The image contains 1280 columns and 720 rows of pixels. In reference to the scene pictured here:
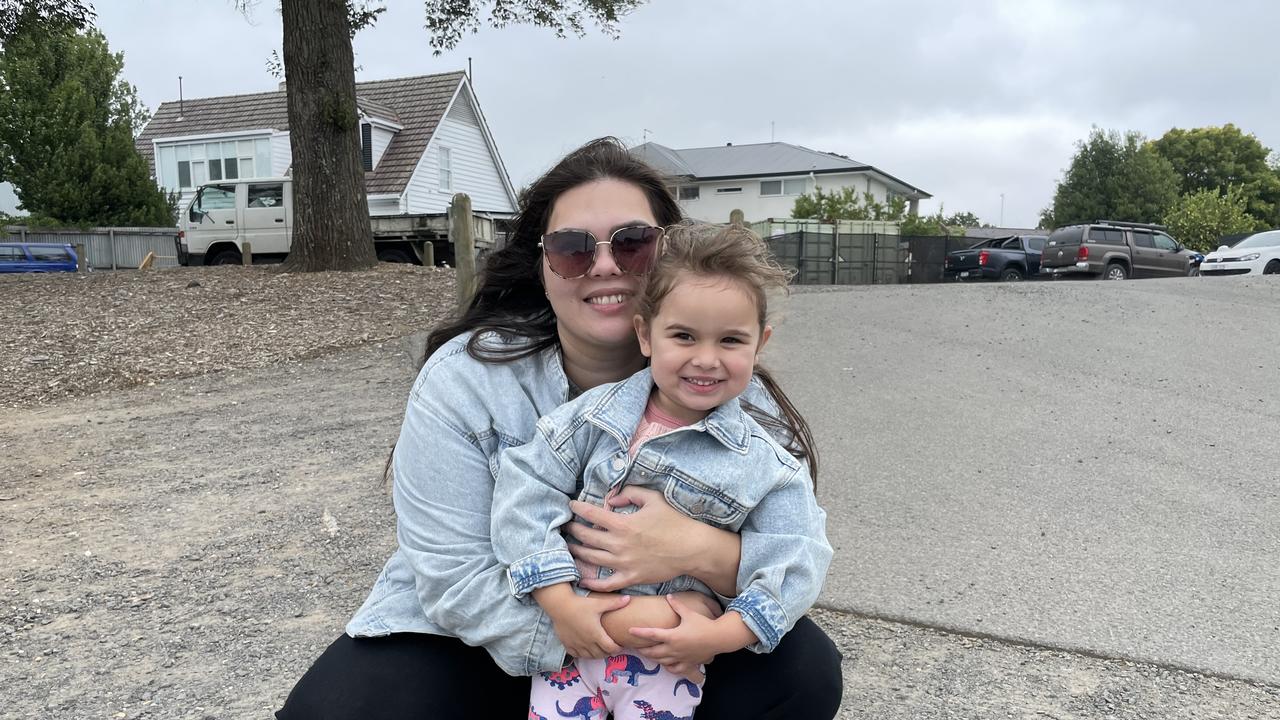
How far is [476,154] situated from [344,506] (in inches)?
1024

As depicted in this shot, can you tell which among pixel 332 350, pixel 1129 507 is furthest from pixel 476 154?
pixel 1129 507

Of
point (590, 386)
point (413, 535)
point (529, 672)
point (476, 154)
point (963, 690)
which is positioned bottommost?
point (963, 690)

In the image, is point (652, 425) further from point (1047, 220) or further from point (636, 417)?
point (1047, 220)

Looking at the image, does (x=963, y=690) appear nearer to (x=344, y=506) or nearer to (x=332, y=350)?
(x=344, y=506)

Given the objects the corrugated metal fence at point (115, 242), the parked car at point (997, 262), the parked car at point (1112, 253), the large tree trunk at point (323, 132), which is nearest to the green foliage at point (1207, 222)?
the parked car at point (997, 262)

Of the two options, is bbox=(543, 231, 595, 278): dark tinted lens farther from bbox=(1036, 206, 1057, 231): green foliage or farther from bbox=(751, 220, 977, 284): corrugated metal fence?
bbox=(1036, 206, 1057, 231): green foliage

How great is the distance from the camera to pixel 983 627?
3.01 metres

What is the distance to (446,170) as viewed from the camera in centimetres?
2756

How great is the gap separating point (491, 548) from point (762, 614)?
53cm

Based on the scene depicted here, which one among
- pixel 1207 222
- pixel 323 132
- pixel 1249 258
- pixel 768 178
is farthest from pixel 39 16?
pixel 1207 222

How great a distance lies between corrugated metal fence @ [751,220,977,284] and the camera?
20.2 metres

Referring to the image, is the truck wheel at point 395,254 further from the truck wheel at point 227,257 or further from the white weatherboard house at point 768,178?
the white weatherboard house at point 768,178

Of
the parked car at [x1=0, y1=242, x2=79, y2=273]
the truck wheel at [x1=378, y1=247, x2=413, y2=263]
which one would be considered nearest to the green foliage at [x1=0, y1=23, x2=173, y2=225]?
the parked car at [x1=0, y1=242, x2=79, y2=273]

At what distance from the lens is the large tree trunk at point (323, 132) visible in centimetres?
1034
